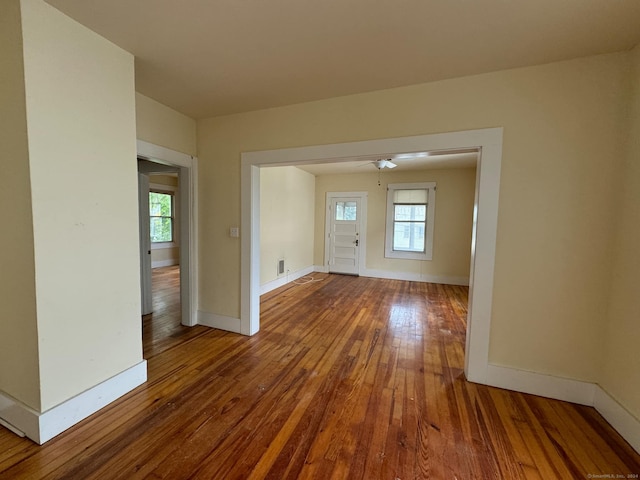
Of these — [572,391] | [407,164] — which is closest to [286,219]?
[407,164]

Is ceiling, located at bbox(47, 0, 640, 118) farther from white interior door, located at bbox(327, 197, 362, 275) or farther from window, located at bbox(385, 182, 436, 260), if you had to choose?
white interior door, located at bbox(327, 197, 362, 275)

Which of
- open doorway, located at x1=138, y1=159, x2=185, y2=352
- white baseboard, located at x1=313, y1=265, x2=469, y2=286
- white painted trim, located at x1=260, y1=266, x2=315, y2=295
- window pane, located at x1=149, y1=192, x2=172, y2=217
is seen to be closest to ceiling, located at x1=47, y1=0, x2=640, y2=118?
open doorway, located at x1=138, y1=159, x2=185, y2=352

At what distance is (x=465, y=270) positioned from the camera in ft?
19.1

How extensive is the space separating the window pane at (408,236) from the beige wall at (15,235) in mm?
5995

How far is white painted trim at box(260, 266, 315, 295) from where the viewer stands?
4.92 meters

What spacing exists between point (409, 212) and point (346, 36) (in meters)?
4.98

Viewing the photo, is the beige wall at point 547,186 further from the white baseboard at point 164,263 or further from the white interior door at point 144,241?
the white baseboard at point 164,263

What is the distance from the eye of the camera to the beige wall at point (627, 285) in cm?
169

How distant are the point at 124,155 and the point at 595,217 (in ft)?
11.5

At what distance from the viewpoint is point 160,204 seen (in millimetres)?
7609

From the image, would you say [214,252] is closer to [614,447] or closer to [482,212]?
[482,212]

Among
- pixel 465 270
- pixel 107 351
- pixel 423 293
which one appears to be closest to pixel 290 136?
pixel 107 351

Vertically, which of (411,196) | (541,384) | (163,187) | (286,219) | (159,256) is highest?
(163,187)

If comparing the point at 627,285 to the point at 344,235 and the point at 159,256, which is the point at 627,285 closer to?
the point at 344,235
